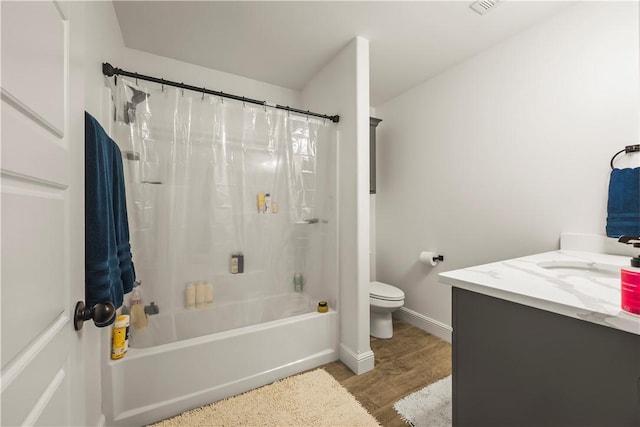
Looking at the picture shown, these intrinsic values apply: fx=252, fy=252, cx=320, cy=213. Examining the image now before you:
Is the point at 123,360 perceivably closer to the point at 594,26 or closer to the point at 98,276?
the point at 98,276

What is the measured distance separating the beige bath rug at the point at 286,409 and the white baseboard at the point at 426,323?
112cm

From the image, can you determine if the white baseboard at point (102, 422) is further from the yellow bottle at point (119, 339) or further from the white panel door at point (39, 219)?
the white panel door at point (39, 219)

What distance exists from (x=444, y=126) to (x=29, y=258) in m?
2.53

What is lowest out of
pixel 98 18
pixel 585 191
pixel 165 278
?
pixel 165 278

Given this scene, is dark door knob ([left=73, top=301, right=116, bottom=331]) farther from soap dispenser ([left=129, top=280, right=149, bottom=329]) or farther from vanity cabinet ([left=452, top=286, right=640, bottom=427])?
vanity cabinet ([left=452, top=286, right=640, bottom=427])

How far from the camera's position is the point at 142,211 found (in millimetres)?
1442

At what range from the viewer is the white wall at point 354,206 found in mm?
1774

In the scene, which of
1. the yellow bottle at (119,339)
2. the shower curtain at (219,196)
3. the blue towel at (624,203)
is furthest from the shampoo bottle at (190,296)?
the blue towel at (624,203)

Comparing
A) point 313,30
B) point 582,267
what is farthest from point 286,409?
point 313,30

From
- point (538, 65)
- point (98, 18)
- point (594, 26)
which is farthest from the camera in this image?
point (538, 65)

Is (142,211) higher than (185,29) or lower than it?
lower

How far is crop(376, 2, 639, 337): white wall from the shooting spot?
1.41m

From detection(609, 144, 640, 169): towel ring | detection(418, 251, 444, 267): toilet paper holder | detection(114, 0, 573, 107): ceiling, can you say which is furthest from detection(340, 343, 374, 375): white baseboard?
detection(114, 0, 573, 107): ceiling

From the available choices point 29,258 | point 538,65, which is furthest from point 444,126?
point 29,258
